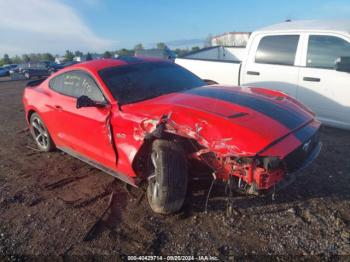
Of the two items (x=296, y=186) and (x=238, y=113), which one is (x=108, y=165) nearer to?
(x=238, y=113)

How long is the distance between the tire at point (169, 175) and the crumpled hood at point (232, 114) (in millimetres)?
280

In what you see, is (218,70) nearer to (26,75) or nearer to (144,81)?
(144,81)

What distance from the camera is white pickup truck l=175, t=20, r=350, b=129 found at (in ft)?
16.1

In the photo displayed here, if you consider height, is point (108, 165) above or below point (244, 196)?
above

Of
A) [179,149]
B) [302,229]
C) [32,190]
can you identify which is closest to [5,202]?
[32,190]

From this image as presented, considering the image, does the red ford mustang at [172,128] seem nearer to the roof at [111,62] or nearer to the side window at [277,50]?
the roof at [111,62]

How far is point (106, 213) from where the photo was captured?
3.31m

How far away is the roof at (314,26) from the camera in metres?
5.01

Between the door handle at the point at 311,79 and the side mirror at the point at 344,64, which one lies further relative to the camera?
the door handle at the point at 311,79

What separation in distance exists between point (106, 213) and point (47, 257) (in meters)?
0.76

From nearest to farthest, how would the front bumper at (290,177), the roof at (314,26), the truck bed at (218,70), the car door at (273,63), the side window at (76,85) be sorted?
the front bumper at (290,177), the side window at (76,85), the roof at (314,26), the car door at (273,63), the truck bed at (218,70)

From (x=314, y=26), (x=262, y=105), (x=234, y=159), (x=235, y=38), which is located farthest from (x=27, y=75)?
(x=234, y=159)

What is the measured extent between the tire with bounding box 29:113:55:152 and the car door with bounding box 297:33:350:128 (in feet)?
14.3

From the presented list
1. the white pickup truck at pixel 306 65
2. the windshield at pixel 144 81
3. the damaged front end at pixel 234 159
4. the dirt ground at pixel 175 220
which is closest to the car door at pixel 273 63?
the white pickup truck at pixel 306 65
